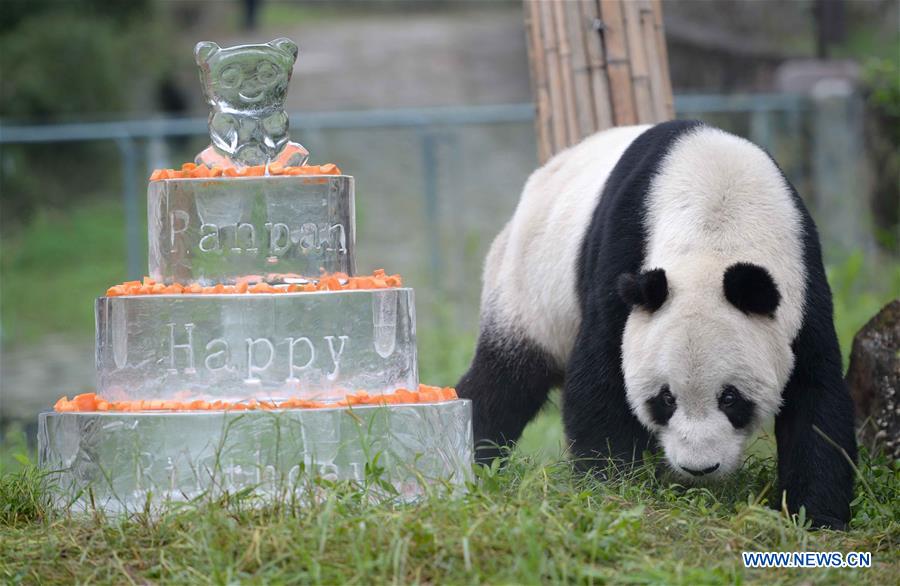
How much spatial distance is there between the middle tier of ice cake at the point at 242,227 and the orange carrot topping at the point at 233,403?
18.6 inches

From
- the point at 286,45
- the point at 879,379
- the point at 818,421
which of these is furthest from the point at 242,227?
the point at 879,379

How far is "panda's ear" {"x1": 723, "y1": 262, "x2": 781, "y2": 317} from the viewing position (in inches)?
163

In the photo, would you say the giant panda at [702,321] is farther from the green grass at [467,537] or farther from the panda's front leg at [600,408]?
the green grass at [467,537]

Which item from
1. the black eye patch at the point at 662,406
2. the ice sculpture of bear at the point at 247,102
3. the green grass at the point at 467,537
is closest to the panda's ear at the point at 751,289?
the black eye patch at the point at 662,406

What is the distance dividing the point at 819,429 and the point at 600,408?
0.84 m

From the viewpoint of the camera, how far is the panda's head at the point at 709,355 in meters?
4.21

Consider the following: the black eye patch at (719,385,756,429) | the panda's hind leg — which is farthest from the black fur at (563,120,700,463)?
the panda's hind leg

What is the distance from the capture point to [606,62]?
6535 millimetres

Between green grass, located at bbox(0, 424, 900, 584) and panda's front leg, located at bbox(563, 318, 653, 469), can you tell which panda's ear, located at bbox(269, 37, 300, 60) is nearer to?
panda's front leg, located at bbox(563, 318, 653, 469)

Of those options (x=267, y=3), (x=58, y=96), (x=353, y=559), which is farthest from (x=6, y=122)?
(x=267, y=3)

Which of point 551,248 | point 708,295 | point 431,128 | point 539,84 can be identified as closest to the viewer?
point 708,295

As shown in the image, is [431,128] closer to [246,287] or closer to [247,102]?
[247,102]

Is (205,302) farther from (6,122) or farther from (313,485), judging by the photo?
(6,122)

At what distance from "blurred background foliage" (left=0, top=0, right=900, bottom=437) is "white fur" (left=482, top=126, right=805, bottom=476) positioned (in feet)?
15.6
